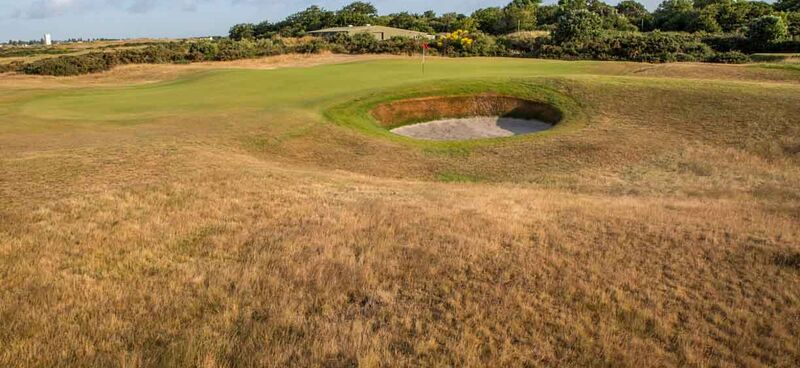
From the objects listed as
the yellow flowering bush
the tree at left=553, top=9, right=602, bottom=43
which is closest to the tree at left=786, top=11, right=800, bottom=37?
the tree at left=553, top=9, right=602, bottom=43

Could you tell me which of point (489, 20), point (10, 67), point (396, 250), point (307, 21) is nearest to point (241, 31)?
point (307, 21)

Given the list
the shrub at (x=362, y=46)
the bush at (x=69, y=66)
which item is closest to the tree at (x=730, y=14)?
the shrub at (x=362, y=46)

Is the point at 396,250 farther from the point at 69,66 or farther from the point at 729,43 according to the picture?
the point at 729,43

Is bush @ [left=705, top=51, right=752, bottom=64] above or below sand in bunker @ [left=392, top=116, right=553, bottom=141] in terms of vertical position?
above

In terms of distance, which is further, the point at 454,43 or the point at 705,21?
the point at 705,21

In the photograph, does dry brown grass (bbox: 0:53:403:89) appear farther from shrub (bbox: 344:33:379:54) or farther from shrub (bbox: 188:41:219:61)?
shrub (bbox: 344:33:379:54)
